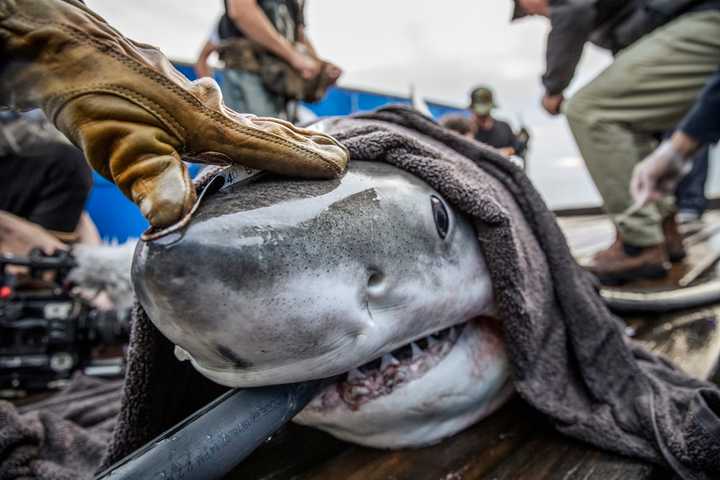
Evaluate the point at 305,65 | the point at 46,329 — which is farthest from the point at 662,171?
the point at 46,329

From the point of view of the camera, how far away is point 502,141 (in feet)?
12.2

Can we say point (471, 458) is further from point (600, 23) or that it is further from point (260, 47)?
point (600, 23)

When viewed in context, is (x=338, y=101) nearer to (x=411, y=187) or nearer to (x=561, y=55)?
(x=561, y=55)

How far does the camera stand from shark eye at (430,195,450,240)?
1.59 ft

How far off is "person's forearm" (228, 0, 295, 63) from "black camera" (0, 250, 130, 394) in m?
0.93

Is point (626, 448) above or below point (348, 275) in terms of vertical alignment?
below

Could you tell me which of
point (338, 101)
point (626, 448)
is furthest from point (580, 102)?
point (338, 101)

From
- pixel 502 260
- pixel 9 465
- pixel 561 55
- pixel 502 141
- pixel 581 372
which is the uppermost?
pixel 561 55

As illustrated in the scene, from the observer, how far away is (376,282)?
0.39m

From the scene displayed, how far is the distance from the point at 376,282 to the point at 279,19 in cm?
152

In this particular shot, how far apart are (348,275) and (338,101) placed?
11.2 feet

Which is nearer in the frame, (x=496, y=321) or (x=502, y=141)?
(x=496, y=321)

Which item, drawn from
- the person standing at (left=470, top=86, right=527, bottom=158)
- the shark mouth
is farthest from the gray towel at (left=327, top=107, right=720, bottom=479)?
the person standing at (left=470, top=86, right=527, bottom=158)

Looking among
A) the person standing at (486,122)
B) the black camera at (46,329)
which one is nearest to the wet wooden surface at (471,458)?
the black camera at (46,329)
